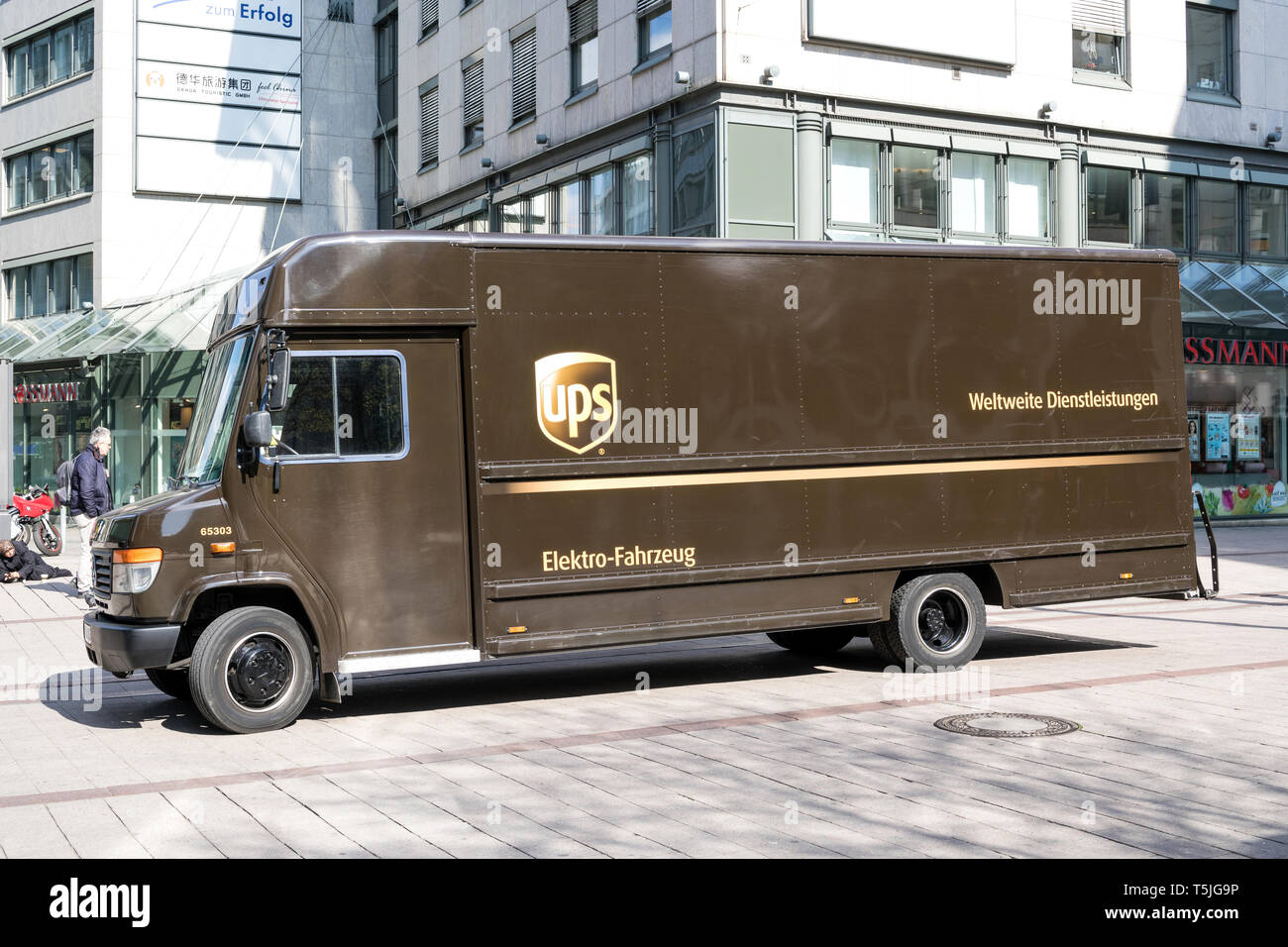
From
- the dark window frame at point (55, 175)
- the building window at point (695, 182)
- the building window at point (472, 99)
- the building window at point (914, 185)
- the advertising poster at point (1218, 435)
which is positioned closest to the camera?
the building window at point (695, 182)

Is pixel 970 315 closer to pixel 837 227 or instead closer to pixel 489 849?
pixel 489 849

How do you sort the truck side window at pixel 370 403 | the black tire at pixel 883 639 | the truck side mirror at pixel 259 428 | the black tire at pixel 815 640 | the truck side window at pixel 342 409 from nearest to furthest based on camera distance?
the truck side mirror at pixel 259 428, the truck side window at pixel 342 409, the truck side window at pixel 370 403, the black tire at pixel 883 639, the black tire at pixel 815 640

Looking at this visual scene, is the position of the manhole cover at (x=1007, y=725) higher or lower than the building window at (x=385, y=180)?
lower

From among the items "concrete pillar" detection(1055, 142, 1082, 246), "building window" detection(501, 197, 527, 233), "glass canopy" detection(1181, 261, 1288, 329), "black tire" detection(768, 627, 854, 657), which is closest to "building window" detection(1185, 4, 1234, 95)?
"glass canopy" detection(1181, 261, 1288, 329)

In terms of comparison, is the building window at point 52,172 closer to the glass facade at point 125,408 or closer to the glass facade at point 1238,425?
the glass facade at point 125,408

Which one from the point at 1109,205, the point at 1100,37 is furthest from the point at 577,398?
the point at 1100,37

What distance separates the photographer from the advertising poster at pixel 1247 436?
29.2m

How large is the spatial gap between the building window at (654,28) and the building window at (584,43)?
1592 millimetres

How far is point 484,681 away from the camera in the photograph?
36.5 ft

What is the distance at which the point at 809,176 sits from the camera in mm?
22844

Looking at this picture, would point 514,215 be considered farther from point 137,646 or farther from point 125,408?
point 137,646

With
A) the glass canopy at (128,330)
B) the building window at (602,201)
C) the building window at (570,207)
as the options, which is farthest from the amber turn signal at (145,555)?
the glass canopy at (128,330)

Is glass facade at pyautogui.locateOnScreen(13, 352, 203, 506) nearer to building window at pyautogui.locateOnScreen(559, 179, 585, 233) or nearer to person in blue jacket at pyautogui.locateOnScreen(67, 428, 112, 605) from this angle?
building window at pyautogui.locateOnScreen(559, 179, 585, 233)

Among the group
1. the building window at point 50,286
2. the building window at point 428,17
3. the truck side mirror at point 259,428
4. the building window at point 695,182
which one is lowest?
the truck side mirror at point 259,428
